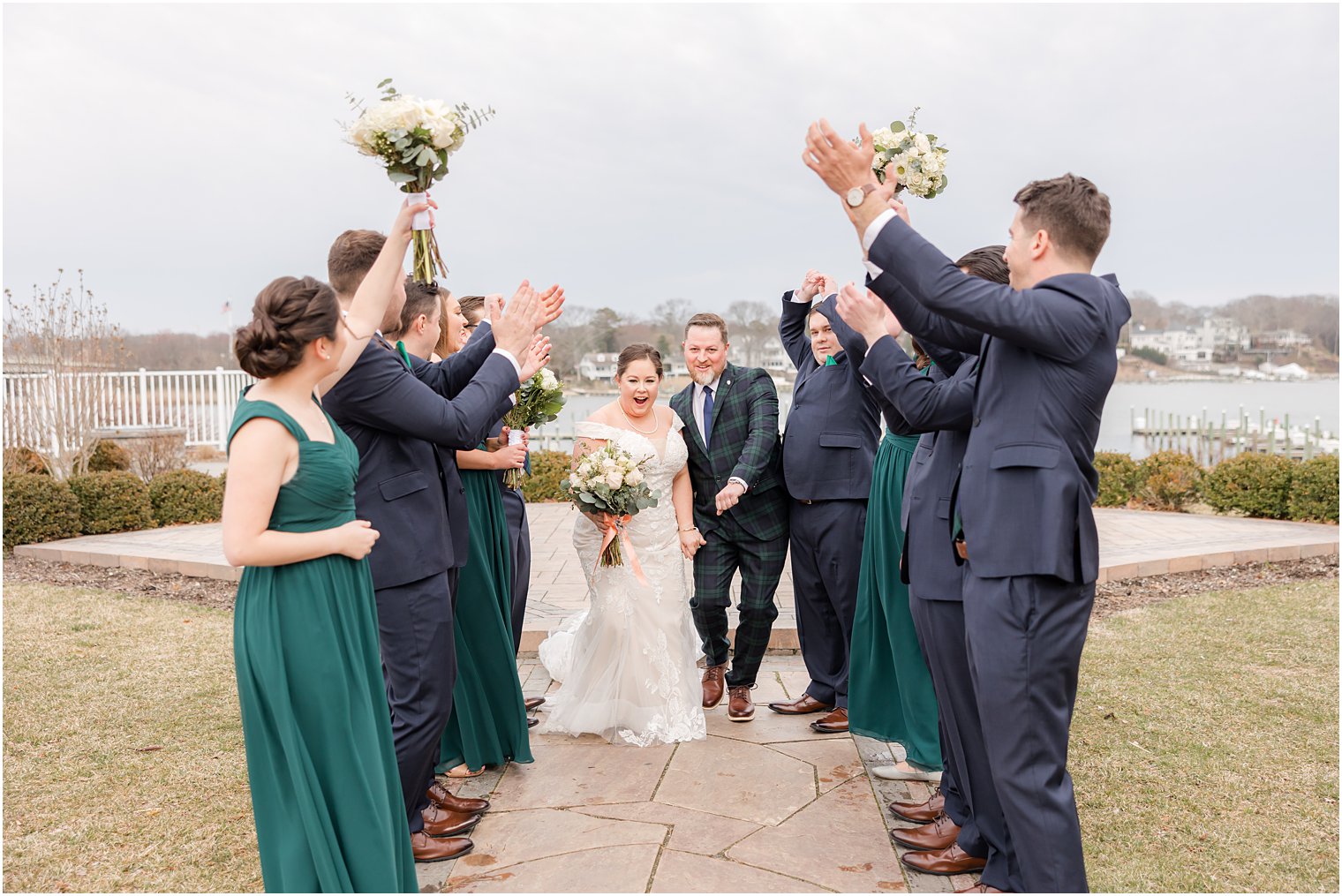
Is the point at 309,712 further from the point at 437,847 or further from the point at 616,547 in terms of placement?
the point at 616,547

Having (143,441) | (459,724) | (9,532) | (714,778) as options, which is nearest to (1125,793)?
(714,778)

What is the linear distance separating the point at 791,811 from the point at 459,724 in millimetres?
1657

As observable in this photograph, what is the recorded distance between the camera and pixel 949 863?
3758mm

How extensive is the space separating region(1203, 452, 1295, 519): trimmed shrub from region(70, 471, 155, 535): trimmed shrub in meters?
14.3

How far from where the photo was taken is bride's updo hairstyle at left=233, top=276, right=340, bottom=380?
9.12 feet

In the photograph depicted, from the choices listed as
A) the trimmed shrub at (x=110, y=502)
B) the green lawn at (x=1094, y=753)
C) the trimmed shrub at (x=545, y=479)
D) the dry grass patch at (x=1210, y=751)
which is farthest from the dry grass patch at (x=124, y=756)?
the trimmed shrub at (x=545, y=479)

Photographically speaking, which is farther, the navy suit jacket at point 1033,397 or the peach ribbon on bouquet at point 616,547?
the peach ribbon on bouquet at point 616,547

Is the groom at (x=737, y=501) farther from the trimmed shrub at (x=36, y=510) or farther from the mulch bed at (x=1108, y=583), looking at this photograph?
the trimmed shrub at (x=36, y=510)

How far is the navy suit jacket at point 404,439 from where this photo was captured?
3.53 m

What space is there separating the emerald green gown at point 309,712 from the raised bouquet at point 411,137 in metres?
1.10

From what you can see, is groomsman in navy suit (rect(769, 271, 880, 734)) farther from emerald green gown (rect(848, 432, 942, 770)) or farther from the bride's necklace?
the bride's necklace

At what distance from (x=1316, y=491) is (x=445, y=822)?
12106 mm

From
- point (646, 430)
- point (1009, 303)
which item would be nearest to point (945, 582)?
point (1009, 303)

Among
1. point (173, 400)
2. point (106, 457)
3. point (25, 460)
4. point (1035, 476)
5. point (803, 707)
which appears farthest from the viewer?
point (173, 400)
